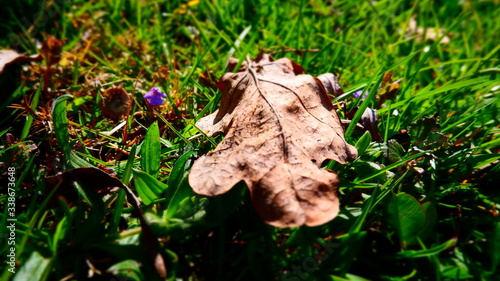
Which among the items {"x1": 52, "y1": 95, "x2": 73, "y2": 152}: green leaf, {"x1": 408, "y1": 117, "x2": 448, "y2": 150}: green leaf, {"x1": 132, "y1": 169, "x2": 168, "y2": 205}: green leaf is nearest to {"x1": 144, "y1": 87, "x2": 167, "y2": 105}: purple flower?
{"x1": 52, "y1": 95, "x2": 73, "y2": 152}: green leaf

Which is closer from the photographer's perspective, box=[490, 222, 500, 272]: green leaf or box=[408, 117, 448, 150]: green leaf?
box=[490, 222, 500, 272]: green leaf

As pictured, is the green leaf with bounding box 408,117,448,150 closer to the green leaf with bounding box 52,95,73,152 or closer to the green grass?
the green grass

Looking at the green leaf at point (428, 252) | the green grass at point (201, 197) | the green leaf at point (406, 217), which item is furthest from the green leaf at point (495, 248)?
the green leaf at point (406, 217)

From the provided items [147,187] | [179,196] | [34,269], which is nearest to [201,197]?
[179,196]

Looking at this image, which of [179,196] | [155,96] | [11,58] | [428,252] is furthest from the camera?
[11,58]

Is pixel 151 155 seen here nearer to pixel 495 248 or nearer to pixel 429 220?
pixel 429 220

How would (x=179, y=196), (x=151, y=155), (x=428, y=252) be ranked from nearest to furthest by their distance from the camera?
(x=428, y=252) < (x=179, y=196) < (x=151, y=155)
